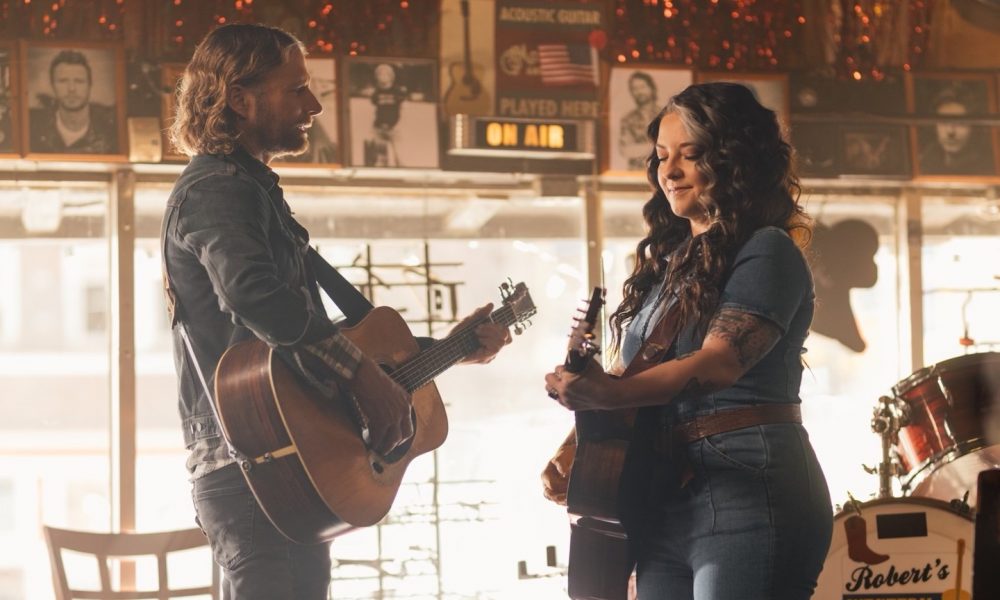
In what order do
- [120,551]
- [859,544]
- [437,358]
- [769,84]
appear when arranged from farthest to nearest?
[769,84] < [120,551] < [859,544] < [437,358]

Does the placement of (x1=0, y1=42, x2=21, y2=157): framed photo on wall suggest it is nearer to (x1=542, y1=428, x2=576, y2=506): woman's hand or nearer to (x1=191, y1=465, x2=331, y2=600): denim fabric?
(x1=191, y1=465, x2=331, y2=600): denim fabric

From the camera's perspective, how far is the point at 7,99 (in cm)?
471

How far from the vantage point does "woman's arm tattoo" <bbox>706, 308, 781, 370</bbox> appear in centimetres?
197

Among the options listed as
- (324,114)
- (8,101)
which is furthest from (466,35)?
(8,101)

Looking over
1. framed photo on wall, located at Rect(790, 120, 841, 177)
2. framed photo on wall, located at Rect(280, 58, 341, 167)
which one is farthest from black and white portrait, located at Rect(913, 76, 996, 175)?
framed photo on wall, located at Rect(280, 58, 341, 167)

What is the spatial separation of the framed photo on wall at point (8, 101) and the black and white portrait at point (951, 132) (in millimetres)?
3911

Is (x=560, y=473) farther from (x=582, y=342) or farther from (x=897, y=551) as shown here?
(x=897, y=551)

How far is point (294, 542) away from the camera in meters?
2.35

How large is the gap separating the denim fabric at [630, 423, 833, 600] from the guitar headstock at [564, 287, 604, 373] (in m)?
0.23

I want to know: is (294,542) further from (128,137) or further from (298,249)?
(128,137)

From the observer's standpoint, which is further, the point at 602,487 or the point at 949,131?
the point at 949,131

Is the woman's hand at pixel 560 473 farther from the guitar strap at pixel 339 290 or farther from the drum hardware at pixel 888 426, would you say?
the drum hardware at pixel 888 426

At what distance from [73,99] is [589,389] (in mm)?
3450

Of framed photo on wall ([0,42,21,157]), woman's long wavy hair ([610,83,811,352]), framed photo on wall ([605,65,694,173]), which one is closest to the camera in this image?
woman's long wavy hair ([610,83,811,352])
